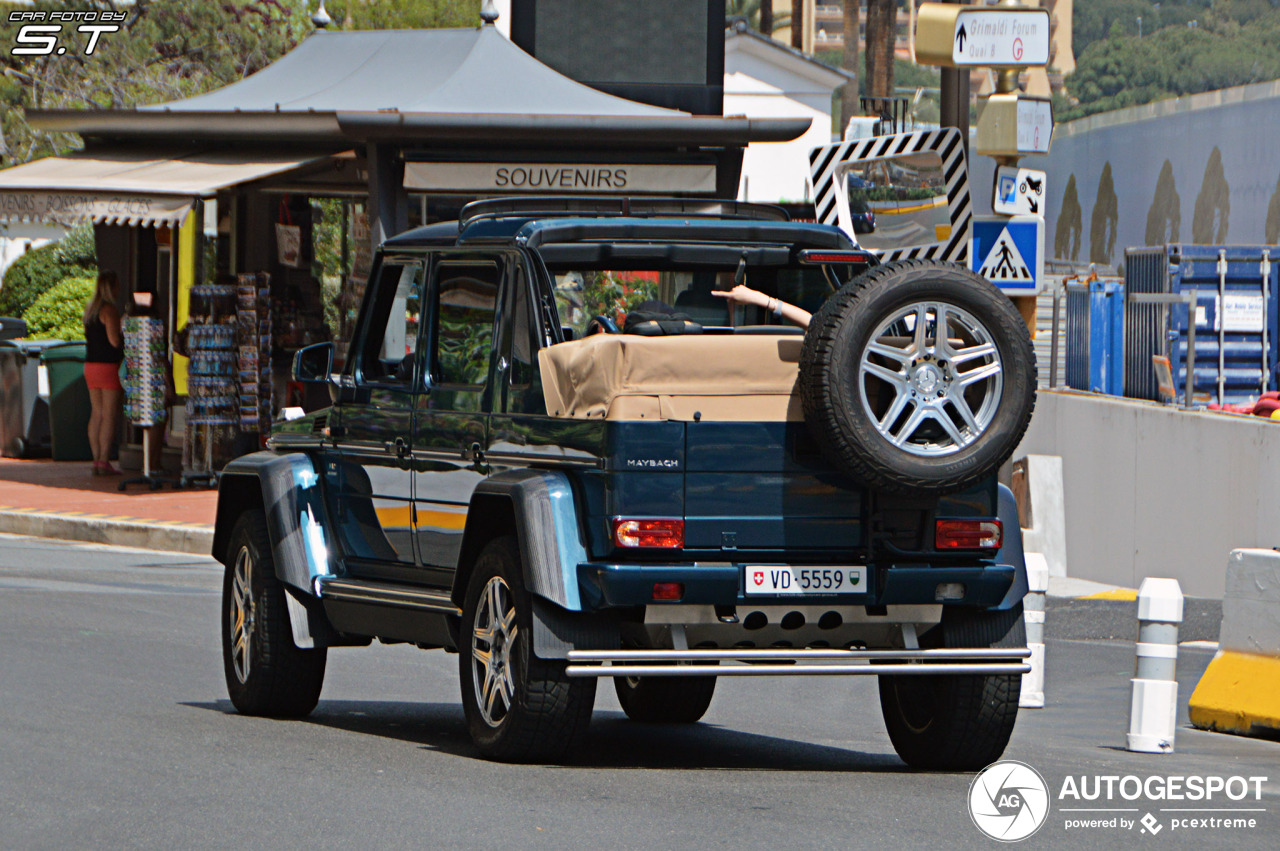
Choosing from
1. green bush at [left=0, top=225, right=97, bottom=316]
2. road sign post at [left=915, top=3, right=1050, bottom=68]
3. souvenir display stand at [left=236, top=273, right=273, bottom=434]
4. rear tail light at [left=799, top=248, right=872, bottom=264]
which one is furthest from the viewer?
green bush at [left=0, top=225, right=97, bottom=316]

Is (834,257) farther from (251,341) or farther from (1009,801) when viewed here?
(251,341)

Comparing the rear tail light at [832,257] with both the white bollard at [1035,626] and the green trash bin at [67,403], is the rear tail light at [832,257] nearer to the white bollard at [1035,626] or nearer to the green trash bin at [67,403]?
the white bollard at [1035,626]

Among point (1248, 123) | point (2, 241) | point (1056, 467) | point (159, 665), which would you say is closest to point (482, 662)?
point (159, 665)

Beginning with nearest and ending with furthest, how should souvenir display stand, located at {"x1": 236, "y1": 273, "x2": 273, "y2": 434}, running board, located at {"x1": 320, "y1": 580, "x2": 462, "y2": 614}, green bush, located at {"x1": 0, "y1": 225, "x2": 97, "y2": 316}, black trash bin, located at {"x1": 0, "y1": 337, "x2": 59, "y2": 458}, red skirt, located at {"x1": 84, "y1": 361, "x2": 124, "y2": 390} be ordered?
running board, located at {"x1": 320, "y1": 580, "x2": 462, "y2": 614} < souvenir display stand, located at {"x1": 236, "y1": 273, "x2": 273, "y2": 434} < red skirt, located at {"x1": 84, "y1": 361, "x2": 124, "y2": 390} < black trash bin, located at {"x1": 0, "y1": 337, "x2": 59, "y2": 458} < green bush, located at {"x1": 0, "y1": 225, "x2": 97, "y2": 316}

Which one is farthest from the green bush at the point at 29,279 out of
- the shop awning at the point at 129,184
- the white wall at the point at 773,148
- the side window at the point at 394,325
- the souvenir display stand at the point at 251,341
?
the side window at the point at 394,325

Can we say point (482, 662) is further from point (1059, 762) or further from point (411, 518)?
point (1059, 762)

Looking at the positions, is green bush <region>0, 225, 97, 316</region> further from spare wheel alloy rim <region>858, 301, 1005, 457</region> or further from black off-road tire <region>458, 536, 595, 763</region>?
spare wheel alloy rim <region>858, 301, 1005, 457</region>

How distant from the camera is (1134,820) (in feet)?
21.0

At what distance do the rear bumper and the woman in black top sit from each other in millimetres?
14372

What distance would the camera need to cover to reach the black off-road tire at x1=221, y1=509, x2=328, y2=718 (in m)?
8.30

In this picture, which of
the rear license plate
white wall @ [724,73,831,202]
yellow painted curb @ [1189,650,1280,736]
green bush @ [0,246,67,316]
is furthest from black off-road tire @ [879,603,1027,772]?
white wall @ [724,73,831,202]

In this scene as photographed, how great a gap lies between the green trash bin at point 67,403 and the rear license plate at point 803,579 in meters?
16.6

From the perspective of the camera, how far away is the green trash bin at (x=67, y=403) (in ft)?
71.5

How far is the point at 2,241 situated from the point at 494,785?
5115cm
